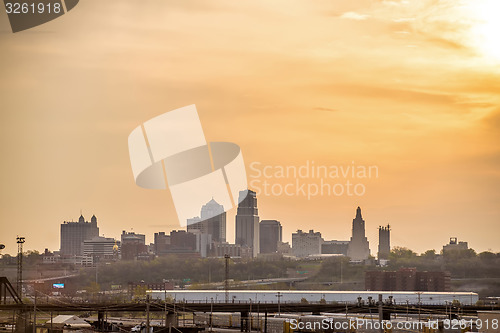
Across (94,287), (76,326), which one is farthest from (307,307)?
(94,287)

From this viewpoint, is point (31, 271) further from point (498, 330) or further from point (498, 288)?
point (498, 330)

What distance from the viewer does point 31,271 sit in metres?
175

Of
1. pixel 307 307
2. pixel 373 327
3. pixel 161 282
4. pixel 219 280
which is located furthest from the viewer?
pixel 219 280

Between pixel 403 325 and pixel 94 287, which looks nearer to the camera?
pixel 403 325

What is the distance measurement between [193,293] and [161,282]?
2945 centimetres

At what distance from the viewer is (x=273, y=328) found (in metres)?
63.3

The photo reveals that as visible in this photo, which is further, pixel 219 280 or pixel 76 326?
pixel 219 280

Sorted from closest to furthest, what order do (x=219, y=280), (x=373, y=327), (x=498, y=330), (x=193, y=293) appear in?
(x=498, y=330)
(x=373, y=327)
(x=193, y=293)
(x=219, y=280)

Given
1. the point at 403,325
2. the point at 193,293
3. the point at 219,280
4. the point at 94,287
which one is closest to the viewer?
the point at 403,325

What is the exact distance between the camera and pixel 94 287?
167 metres

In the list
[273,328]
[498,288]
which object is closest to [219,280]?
[498,288]

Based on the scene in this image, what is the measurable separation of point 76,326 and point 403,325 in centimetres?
2205

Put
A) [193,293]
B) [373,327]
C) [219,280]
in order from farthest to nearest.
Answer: [219,280] → [193,293] → [373,327]

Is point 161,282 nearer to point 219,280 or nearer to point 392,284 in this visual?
point 219,280
